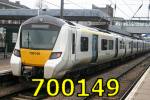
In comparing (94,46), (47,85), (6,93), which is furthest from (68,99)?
(94,46)

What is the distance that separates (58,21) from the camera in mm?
14664

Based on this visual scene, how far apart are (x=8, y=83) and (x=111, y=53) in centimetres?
1136

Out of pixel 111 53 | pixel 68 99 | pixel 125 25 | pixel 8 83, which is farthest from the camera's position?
pixel 125 25

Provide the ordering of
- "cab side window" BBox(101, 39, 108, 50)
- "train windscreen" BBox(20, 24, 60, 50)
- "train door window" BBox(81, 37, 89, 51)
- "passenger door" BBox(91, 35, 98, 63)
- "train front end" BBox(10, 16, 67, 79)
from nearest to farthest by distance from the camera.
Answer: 1. "train front end" BBox(10, 16, 67, 79)
2. "train windscreen" BBox(20, 24, 60, 50)
3. "train door window" BBox(81, 37, 89, 51)
4. "passenger door" BBox(91, 35, 98, 63)
5. "cab side window" BBox(101, 39, 108, 50)

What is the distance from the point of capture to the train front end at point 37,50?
45.7 ft

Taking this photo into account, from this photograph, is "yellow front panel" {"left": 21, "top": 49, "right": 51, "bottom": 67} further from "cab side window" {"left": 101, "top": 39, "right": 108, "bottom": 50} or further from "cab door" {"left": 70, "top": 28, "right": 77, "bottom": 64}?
"cab side window" {"left": 101, "top": 39, "right": 108, "bottom": 50}

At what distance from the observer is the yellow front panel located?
13992mm

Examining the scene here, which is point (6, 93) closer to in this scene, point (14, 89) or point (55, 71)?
point (14, 89)

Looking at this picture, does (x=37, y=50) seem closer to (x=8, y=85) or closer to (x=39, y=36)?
(x=39, y=36)

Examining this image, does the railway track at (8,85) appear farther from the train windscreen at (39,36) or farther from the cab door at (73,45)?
the cab door at (73,45)

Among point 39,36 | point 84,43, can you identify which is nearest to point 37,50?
point 39,36

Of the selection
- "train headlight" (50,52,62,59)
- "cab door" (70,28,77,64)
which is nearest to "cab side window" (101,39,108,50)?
"cab door" (70,28,77,64)

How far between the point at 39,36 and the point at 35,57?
0.89 meters

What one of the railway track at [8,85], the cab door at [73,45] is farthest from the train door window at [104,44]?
the railway track at [8,85]
